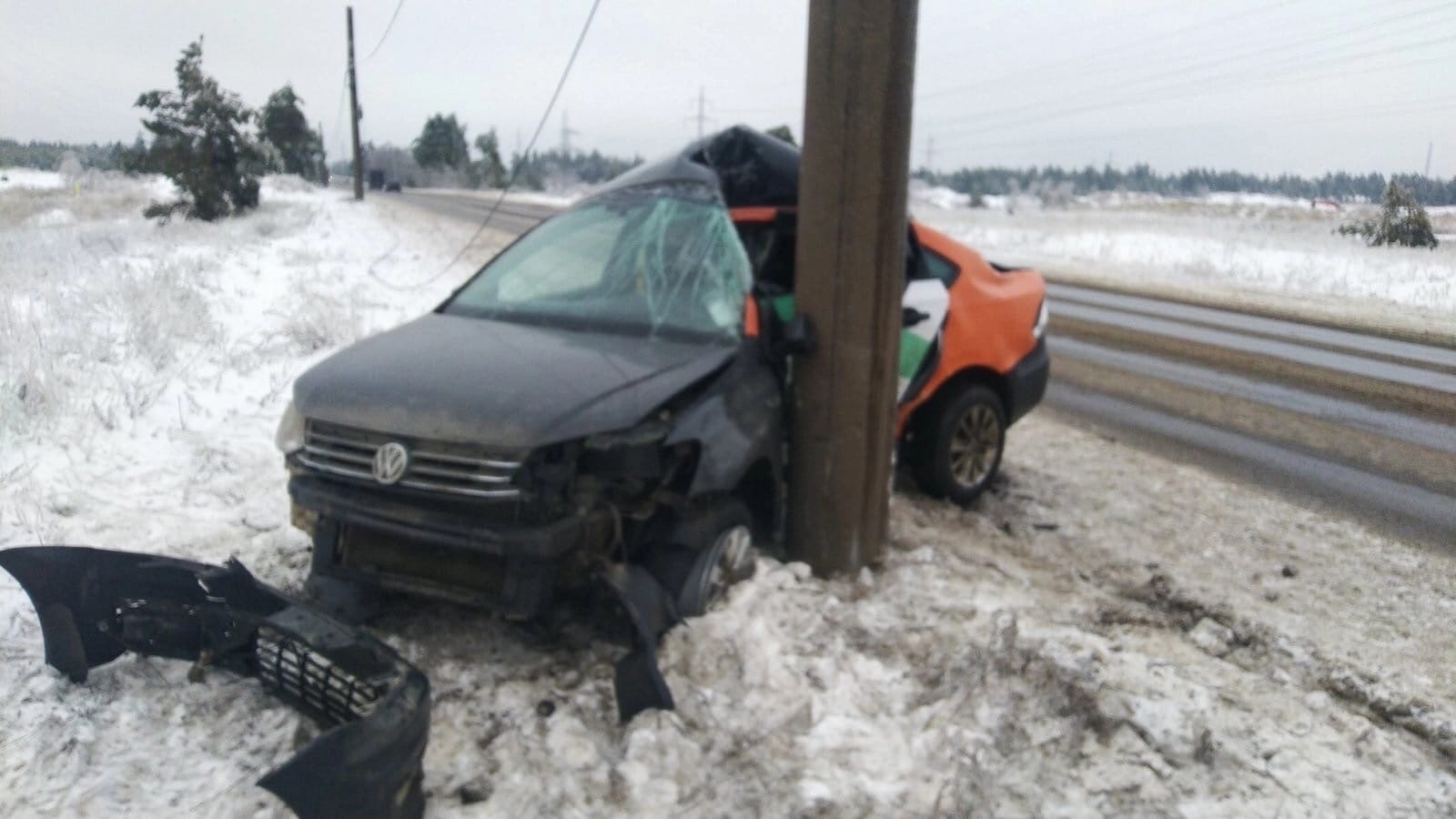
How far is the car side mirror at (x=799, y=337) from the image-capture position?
4301mm

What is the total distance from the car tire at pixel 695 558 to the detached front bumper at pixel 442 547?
33cm

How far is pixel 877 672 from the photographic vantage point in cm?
364

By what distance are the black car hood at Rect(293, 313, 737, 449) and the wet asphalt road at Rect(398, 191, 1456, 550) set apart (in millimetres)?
4233

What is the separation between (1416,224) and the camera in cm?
2059

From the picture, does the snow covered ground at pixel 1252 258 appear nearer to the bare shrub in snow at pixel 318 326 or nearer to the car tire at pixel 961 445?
the car tire at pixel 961 445

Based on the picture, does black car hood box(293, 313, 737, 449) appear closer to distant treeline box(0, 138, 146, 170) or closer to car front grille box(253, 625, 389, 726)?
car front grille box(253, 625, 389, 726)

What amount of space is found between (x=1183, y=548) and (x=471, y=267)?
1341cm

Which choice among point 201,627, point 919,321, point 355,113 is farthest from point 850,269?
point 355,113

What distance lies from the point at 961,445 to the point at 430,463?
310 cm

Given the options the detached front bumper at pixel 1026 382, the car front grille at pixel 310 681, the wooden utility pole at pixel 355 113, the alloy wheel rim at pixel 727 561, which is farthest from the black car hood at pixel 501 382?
the wooden utility pole at pixel 355 113

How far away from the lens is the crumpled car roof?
524 cm

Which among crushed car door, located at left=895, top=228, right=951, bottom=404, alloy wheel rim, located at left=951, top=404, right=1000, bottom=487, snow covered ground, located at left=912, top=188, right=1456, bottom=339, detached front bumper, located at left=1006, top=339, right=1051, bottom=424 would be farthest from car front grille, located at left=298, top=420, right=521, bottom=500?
snow covered ground, located at left=912, top=188, right=1456, bottom=339

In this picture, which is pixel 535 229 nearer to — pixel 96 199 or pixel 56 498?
pixel 56 498

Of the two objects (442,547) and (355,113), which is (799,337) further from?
(355,113)
